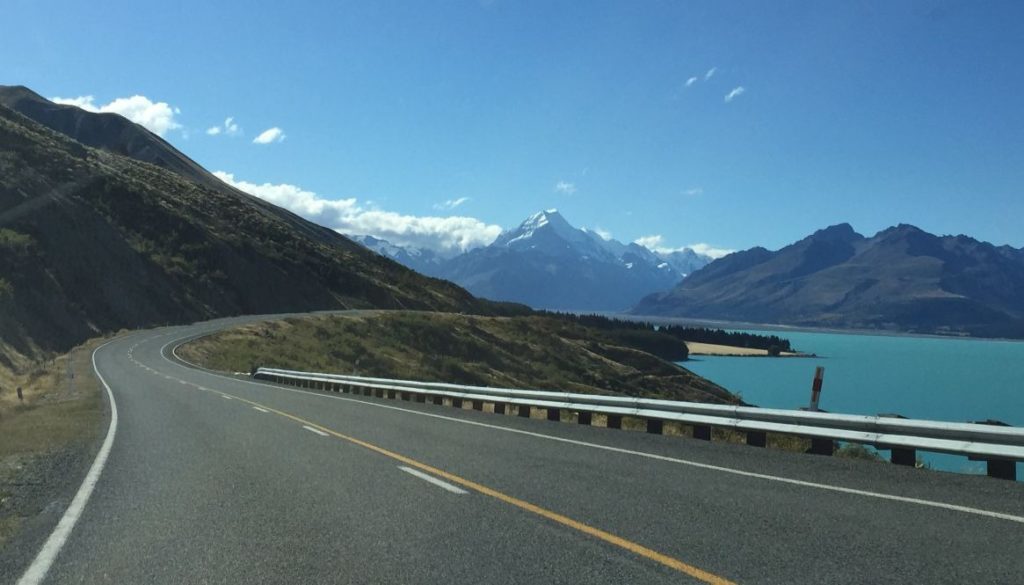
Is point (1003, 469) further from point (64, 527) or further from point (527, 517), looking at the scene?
point (64, 527)

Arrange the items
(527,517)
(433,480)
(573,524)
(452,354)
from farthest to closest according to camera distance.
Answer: (452,354)
(433,480)
(527,517)
(573,524)

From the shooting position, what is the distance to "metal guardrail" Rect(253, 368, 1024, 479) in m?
8.98

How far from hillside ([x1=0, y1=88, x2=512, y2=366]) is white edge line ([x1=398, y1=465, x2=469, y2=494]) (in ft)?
181

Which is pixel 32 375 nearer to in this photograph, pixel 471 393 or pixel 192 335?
pixel 192 335

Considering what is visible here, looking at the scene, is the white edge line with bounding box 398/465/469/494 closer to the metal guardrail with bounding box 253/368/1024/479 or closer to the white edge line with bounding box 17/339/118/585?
the white edge line with bounding box 17/339/118/585

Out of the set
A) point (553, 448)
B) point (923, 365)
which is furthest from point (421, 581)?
point (923, 365)

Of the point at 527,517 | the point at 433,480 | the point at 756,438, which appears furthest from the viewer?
the point at 756,438

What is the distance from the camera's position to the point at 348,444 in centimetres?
1278

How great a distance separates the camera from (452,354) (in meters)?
70.6

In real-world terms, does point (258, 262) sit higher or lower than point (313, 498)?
higher

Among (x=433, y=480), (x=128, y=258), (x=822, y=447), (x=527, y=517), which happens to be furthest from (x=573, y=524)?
(x=128, y=258)

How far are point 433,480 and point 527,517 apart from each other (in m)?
2.34

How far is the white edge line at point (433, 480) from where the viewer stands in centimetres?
852

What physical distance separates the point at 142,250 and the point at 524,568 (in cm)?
9766
